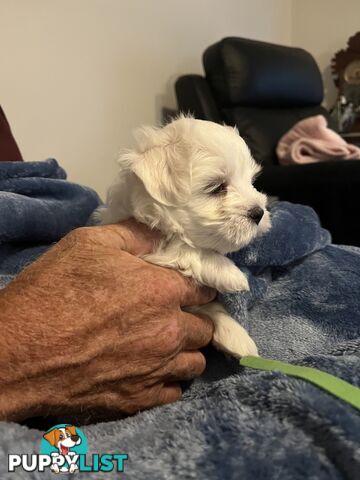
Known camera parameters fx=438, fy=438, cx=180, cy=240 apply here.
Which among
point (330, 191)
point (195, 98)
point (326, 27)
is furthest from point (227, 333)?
point (326, 27)

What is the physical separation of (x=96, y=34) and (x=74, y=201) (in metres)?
1.24

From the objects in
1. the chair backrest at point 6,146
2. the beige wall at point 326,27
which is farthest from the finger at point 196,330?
the beige wall at point 326,27

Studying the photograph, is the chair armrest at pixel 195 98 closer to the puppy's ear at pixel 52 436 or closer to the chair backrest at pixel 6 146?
the chair backrest at pixel 6 146

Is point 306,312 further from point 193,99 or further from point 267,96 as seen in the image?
point 267,96

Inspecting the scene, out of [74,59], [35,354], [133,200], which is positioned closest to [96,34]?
[74,59]

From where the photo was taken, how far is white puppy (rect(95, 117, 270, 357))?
87cm

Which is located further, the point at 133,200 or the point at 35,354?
the point at 133,200

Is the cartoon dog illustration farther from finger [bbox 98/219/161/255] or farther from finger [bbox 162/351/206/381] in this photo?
finger [bbox 98/219/161/255]

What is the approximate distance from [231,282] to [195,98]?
1843 millimetres

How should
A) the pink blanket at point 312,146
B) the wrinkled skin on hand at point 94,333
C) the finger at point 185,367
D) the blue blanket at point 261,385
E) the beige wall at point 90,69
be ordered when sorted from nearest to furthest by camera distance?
1. the blue blanket at point 261,385
2. the wrinkled skin on hand at point 94,333
3. the finger at point 185,367
4. the beige wall at point 90,69
5. the pink blanket at point 312,146

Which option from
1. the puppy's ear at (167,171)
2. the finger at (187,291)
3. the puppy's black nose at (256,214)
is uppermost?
the puppy's ear at (167,171)

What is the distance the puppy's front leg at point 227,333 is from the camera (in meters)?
0.84

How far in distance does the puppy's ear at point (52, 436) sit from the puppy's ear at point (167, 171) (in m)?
0.46

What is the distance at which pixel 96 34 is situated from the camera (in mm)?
2074
